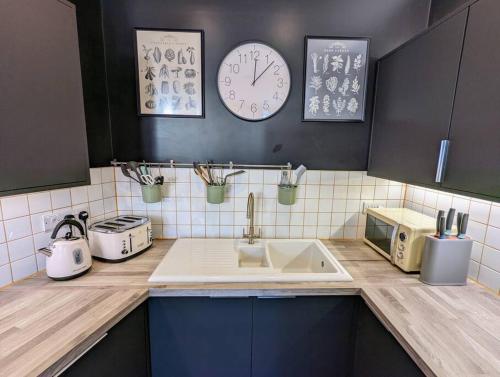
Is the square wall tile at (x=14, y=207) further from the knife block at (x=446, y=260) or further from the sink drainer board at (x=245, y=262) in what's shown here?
the knife block at (x=446, y=260)

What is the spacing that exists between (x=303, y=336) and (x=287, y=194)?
2.61ft

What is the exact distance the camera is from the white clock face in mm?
1502

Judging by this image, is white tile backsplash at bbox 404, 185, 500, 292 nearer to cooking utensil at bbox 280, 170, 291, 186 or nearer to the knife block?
the knife block

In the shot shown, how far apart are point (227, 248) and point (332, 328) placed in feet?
2.42

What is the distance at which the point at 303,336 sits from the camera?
118cm

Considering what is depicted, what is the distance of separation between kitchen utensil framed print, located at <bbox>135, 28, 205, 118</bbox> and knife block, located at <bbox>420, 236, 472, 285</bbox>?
57.7 inches

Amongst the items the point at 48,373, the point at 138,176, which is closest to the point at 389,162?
the point at 138,176

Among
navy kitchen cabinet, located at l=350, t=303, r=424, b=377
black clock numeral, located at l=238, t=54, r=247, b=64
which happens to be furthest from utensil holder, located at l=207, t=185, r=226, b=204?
navy kitchen cabinet, located at l=350, t=303, r=424, b=377

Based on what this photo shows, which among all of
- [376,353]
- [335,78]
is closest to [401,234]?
[376,353]

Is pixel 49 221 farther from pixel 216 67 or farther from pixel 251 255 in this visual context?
pixel 216 67

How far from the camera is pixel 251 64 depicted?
151 cm

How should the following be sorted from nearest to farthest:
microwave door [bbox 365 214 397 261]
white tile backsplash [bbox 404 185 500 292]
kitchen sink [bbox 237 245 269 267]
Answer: white tile backsplash [bbox 404 185 500 292] → microwave door [bbox 365 214 397 261] → kitchen sink [bbox 237 245 269 267]

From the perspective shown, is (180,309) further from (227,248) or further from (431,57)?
(431,57)

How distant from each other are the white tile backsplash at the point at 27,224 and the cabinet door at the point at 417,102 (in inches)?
71.5
